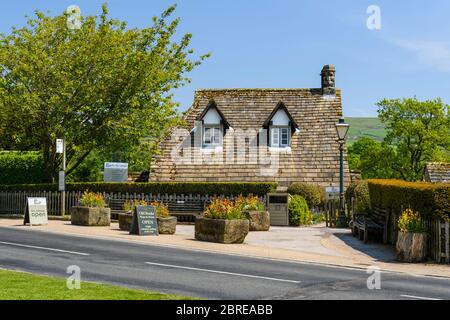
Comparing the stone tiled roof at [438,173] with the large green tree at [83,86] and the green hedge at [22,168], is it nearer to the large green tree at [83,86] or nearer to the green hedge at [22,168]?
the large green tree at [83,86]

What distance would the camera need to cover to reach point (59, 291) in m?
11.0

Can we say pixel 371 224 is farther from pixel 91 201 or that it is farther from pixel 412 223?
pixel 91 201

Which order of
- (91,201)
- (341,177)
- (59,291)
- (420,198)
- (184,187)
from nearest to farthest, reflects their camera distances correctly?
(59,291)
(420,198)
(91,201)
(341,177)
(184,187)

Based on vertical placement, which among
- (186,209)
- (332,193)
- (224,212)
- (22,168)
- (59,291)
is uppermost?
(22,168)

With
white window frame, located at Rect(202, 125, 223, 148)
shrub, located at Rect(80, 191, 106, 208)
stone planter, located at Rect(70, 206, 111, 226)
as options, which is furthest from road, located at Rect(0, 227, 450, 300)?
white window frame, located at Rect(202, 125, 223, 148)

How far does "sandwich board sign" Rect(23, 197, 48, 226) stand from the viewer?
26328 millimetres

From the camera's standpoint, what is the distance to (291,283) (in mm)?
13172

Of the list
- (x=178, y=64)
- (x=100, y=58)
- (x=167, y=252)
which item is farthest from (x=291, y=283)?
(x=178, y=64)

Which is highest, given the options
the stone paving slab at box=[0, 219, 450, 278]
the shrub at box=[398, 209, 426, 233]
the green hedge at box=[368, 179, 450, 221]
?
the green hedge at box=[368, 179, 450, 221]

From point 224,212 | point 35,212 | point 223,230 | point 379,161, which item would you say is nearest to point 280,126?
point 35,212

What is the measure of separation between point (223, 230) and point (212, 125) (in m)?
18.7

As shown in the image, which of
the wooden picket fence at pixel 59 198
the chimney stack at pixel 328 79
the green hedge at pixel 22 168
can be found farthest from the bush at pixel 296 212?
the green hedge at pixel 22 168

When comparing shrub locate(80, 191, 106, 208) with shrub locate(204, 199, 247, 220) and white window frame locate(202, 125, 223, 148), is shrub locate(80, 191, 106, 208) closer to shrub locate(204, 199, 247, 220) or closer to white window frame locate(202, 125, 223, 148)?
shrub locate(204, 199, 247, 220)

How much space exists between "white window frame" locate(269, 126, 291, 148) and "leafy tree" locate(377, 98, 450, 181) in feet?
97.9
